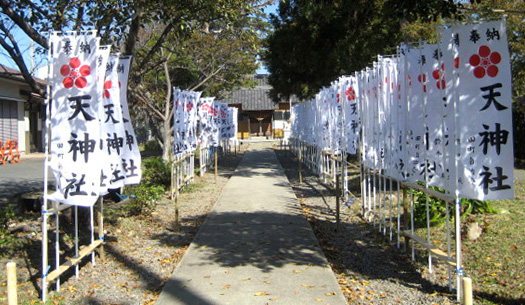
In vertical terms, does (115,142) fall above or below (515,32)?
below

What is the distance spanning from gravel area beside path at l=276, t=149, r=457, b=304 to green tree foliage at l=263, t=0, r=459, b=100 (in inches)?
206

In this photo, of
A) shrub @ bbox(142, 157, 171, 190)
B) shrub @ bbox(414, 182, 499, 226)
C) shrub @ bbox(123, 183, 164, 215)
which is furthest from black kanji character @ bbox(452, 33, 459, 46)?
shrub @ bbox(142, 157, 171, 190)

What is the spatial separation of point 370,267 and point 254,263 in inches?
59.5

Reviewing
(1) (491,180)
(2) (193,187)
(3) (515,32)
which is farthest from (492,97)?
(3) (515,32)

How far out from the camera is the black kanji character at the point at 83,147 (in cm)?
502

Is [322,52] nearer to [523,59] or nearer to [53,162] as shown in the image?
[523,59]

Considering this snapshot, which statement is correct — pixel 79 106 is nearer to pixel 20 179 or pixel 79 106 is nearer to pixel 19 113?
pixel 20 179

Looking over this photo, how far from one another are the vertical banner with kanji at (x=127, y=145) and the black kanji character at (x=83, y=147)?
62.9 inches

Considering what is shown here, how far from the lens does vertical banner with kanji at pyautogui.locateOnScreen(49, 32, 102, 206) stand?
16.4ft

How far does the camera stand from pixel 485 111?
4383 mm

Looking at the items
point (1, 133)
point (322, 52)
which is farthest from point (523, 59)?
point (1, 133)

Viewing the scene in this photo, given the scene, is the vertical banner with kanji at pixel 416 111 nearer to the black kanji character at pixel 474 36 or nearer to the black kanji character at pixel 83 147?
the black kanji character at pixel 474 36

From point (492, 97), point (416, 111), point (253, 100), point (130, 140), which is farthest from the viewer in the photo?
point (253, 100)

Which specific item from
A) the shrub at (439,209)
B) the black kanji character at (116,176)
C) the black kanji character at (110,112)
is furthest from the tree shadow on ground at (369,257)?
the black kanji character at (110,112)
